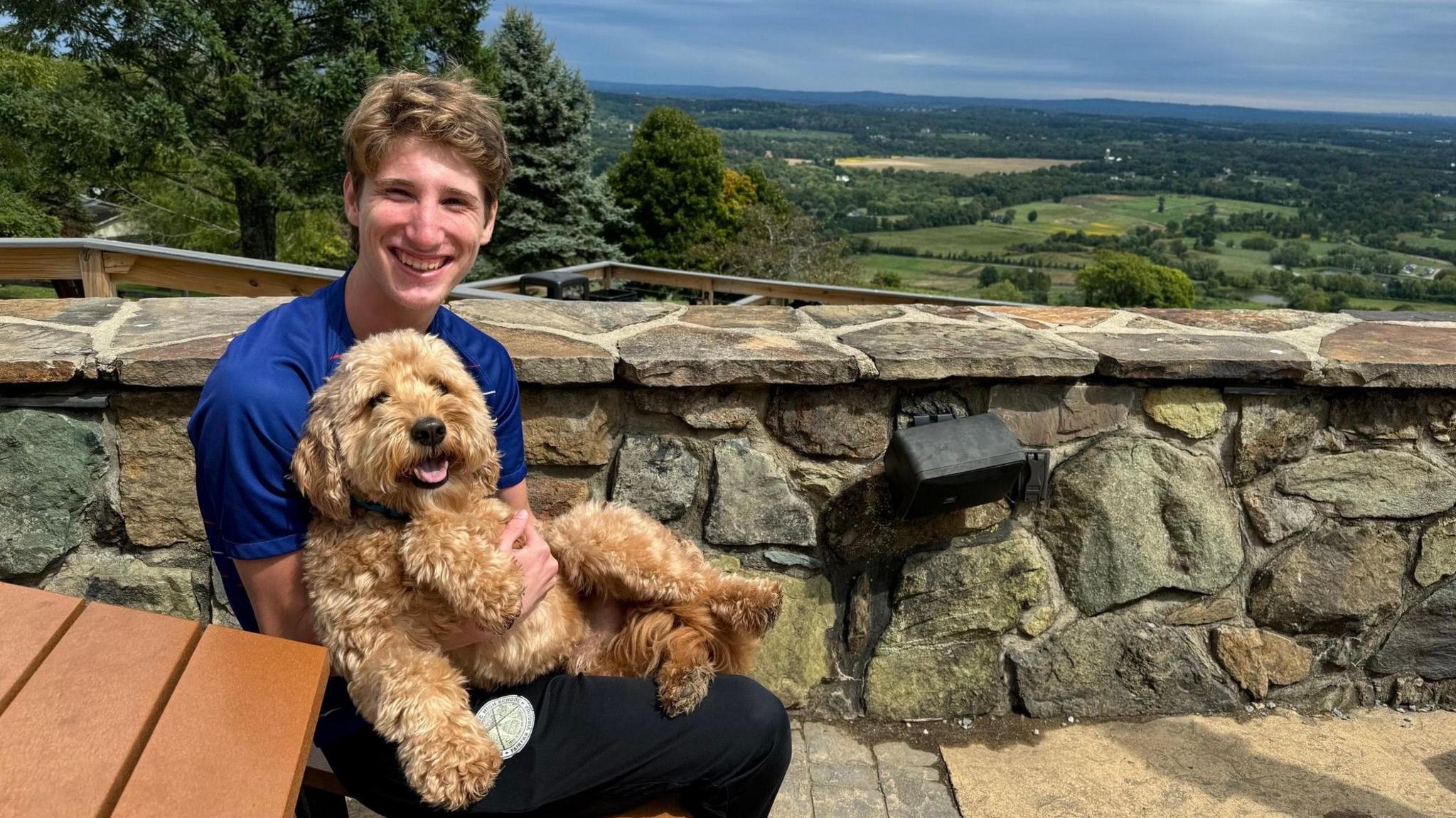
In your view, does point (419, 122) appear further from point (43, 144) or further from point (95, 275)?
point (43, 144)

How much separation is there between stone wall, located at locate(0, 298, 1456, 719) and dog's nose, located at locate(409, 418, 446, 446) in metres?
0.93

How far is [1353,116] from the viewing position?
5704 inches

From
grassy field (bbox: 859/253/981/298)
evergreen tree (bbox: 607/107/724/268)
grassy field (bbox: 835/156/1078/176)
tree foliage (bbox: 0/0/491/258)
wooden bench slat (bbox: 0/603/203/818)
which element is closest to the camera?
wooden bench slat (bbox: 0/603/203/818)

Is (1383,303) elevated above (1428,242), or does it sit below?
below

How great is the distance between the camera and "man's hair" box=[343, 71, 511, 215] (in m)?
1.76

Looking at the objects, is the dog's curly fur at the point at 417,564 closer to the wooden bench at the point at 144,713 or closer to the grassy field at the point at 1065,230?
the wooden bench at the point at 144,713

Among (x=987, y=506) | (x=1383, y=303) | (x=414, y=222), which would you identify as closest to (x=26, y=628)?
(x=414, y=222)

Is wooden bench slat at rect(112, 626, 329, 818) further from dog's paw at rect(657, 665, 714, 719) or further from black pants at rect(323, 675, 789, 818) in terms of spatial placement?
dog's paw at rect(657, 665, 714, 719)

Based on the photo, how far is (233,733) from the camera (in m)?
1.21

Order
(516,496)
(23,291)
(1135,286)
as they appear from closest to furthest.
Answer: (516,496) → (23,291) → (1135,286)

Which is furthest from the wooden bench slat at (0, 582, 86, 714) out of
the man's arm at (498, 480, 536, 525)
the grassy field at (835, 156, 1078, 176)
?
the grassy field at (835, 156, 1078, 176)

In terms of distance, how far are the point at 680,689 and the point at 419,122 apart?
1.18 metres

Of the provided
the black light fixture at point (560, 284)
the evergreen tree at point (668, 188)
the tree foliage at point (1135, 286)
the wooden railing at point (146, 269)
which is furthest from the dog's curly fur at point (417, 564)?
the tree foliage at point (1135, 286)

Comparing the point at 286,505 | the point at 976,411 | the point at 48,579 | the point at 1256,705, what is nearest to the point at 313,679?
the point at 286,505
